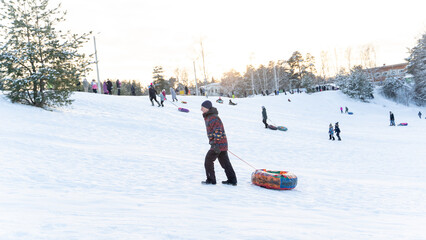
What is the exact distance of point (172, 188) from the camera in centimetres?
580

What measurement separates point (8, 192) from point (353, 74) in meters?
57.3

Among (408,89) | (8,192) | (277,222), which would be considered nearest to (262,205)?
(277,222)

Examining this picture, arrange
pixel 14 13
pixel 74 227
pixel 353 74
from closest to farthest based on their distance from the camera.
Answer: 1. pixel 74 227
2. pixel 14 13
3. pixel 353 74

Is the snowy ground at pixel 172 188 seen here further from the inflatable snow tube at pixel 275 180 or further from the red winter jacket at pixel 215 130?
the red winter jacket at pixel 215 130

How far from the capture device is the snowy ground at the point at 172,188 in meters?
3.67

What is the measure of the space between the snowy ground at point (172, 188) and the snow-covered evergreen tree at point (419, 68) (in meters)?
44.2

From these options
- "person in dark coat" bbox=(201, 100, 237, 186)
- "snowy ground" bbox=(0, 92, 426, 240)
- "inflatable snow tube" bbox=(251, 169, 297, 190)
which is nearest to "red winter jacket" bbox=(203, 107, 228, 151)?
"person in dark coat" bbox=(201, 100, 237, 186)

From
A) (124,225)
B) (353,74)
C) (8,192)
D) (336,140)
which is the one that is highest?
(353,74)

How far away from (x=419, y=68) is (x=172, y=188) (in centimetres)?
6178

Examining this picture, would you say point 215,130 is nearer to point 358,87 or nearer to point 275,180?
point 275,180

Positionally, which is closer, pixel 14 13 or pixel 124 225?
pixel 124 225

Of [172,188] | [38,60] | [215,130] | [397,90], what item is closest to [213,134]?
[215,130]

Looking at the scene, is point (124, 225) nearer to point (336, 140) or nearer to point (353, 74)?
point (336, 140)

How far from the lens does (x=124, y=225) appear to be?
3561mm
